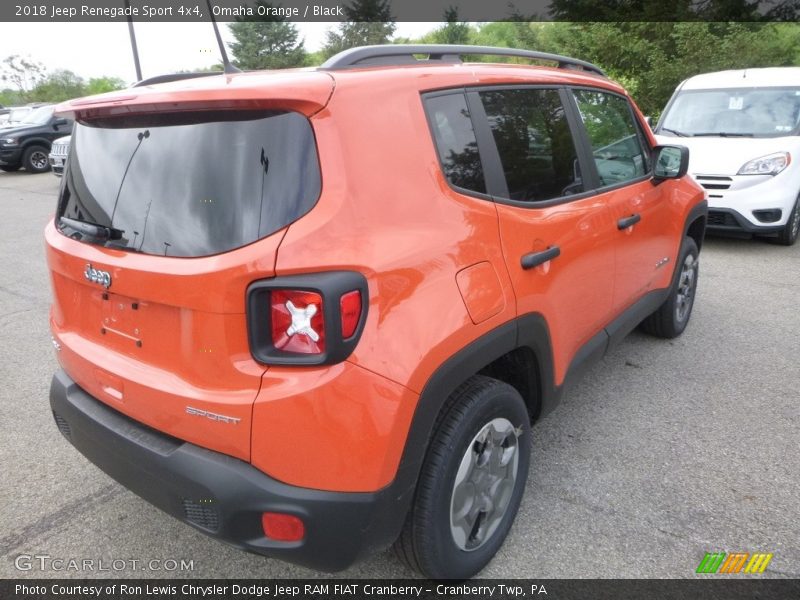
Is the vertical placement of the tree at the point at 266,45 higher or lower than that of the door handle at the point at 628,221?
higher

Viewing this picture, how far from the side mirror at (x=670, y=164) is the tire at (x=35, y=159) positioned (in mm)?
17274

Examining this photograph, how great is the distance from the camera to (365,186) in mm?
1774

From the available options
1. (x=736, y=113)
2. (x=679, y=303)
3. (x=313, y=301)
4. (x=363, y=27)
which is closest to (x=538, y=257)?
(x=313, y=301)

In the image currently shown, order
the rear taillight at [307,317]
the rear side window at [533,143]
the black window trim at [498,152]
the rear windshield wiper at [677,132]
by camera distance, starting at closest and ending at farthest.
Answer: the rear taillight at [307,317], the black window trim at [498,152], the rear side window at [533,143], the rear windshield wiper at [677,132]

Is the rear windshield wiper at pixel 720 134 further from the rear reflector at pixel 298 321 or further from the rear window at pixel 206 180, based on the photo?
the rear reflector at pixel 298 321

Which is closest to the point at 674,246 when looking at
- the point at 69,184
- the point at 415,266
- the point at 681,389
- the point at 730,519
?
the point at 681,389

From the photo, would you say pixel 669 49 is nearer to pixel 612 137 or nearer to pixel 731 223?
pixel 731 223

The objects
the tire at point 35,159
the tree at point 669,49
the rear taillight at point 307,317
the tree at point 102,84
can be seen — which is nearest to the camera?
the rear taillight at point 307,317

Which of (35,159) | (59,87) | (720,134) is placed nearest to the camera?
(720,134)

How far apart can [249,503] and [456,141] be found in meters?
1.36

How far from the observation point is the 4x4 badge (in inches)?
77.4

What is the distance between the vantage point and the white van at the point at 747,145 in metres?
6.56

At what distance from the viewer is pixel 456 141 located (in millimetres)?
2146

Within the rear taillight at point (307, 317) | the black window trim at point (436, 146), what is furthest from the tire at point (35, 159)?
the rear taillight at point (307, 317)
